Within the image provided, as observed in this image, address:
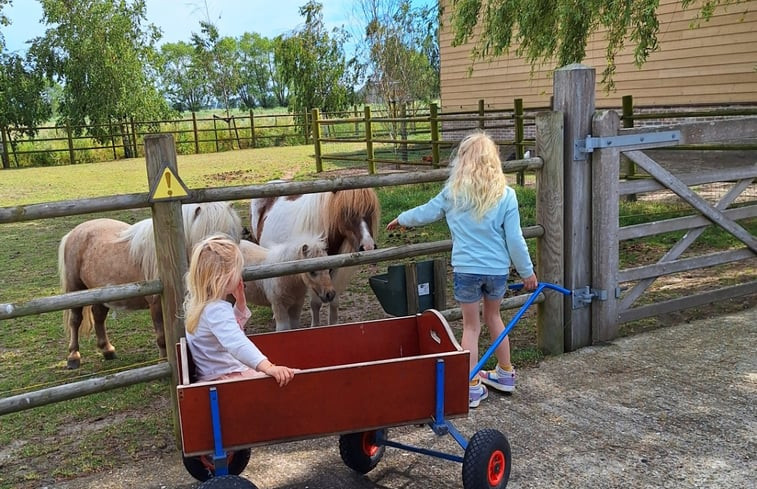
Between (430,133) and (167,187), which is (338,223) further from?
(430,133)

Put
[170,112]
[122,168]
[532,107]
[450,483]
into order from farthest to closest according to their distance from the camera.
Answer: [170,112]
[122,168]
[532,107]
[450,483]

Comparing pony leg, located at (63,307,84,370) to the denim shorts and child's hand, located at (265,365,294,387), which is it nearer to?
the denim shorts

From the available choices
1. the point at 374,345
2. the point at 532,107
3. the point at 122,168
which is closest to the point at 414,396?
the point at 374,345

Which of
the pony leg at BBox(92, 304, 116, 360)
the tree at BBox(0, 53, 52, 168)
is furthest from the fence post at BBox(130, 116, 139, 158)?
the pony leg at BBox(92, 304, 116, 360)

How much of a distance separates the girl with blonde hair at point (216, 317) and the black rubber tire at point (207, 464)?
0.38 m

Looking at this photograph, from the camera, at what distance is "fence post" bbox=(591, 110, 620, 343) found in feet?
14.9

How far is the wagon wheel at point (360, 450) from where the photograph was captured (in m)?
3.11

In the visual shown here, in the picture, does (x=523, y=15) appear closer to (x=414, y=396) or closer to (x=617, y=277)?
(x=617, y=277)

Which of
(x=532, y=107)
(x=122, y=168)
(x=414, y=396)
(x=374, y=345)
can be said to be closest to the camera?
(x=414, y=396)

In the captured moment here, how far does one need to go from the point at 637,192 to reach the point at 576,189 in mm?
563

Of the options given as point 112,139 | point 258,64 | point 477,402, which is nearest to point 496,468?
point 477,402

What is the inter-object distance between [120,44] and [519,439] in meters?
29.8

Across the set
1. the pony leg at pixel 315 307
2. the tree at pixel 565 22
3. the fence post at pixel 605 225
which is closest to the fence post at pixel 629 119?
the tree at pixel 565 22

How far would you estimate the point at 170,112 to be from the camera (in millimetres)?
31422
